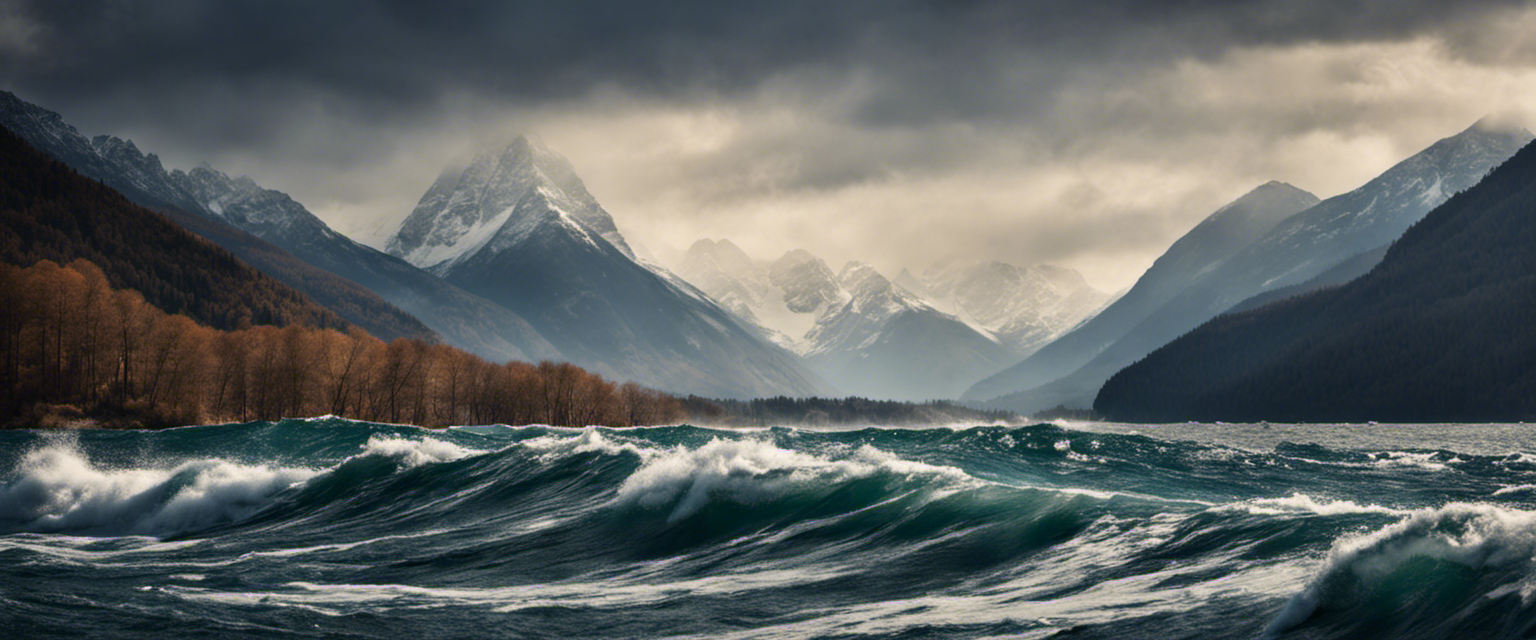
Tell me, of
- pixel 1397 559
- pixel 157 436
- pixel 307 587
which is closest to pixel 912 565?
pixel 1397 559

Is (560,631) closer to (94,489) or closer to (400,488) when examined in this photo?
(400,488)

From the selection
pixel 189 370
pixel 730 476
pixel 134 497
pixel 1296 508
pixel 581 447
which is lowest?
pixel 1296 508

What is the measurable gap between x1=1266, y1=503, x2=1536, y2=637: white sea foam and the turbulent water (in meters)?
0.04

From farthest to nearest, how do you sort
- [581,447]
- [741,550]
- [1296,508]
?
1. [581,447]
2. [741,550]
3. [1296,508]

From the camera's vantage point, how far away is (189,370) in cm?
11144

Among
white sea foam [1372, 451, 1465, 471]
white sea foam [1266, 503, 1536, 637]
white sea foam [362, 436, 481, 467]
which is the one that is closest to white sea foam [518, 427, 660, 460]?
white sea foam [362, 436, 481, 467]

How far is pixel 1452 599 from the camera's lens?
1400cm

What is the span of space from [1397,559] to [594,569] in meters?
18.8

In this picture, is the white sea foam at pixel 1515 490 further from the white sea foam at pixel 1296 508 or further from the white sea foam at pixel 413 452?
the white sea foam at pixel 413 452

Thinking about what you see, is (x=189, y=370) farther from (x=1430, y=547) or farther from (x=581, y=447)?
(x=1430, y=547)

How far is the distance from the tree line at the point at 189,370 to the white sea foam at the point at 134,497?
228 ft

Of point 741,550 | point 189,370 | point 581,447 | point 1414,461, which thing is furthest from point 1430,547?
point 189,370

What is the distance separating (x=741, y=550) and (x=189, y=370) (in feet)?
362

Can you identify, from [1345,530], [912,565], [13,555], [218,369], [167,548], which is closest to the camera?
[1345,530]
